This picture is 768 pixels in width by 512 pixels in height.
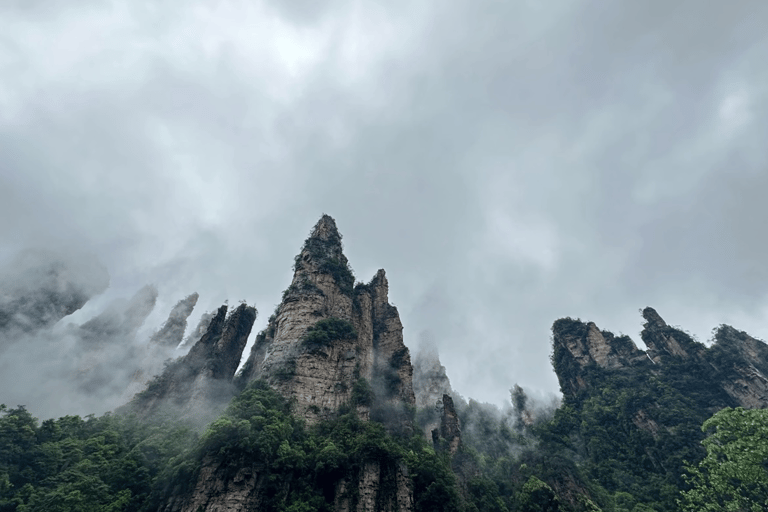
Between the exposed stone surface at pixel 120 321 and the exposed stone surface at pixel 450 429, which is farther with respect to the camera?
the exposed stone surface at pixel 120 321

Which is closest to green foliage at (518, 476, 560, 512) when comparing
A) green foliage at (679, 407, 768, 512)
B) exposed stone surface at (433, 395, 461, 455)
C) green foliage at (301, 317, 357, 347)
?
exposed stone surface at (433, 395, 461, 455)

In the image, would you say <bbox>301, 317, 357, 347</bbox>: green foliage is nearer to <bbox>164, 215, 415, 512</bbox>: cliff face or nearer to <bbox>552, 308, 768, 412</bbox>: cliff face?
<bbox>164, 215, 415, 512</bbox>: cliff face

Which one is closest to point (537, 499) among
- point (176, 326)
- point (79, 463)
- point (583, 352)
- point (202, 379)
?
point (202, 379)

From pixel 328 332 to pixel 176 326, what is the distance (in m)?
58.3

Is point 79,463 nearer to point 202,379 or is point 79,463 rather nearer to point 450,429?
point 202,379

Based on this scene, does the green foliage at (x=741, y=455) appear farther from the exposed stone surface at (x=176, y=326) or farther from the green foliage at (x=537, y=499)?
the exposed stone surface at (x=176, y=326)

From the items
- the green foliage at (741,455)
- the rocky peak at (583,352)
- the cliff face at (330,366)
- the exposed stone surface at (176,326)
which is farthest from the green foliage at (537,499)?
the exposed stone surface at (176,326)

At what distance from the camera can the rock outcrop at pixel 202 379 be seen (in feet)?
152

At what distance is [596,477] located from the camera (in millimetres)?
58062

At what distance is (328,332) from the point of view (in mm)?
47656

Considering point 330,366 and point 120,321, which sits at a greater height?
point 120,321

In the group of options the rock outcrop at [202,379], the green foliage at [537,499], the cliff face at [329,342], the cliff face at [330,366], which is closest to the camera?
the cliff face at [330,366]

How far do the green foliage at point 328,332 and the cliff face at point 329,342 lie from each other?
0.12 m

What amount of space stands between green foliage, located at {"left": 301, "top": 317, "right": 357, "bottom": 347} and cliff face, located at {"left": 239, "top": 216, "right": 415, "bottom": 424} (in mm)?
122
